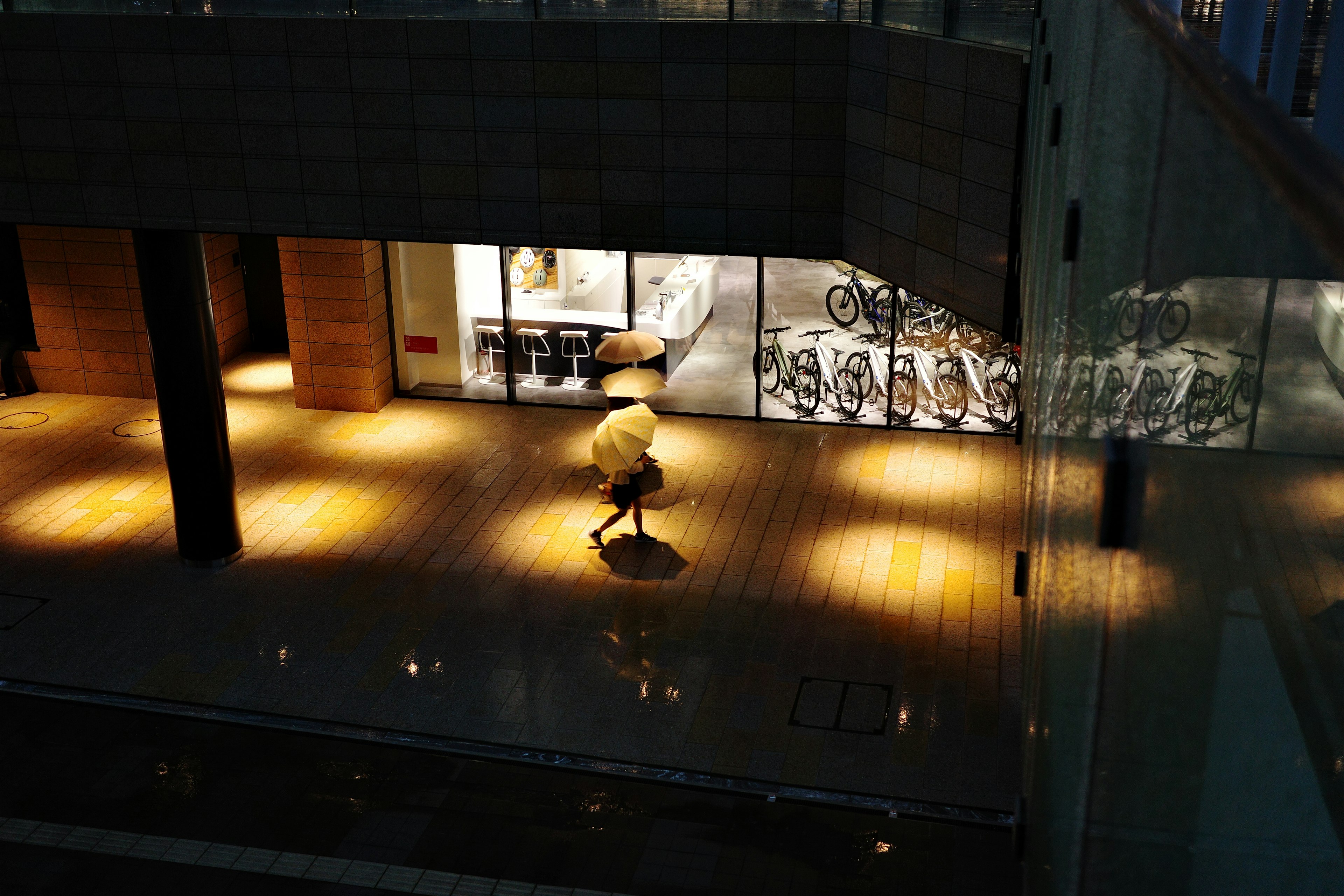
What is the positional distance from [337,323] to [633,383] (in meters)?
4.33

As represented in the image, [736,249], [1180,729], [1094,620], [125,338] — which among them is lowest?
[125,338]

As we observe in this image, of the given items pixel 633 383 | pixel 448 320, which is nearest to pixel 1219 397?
pixel 633 383

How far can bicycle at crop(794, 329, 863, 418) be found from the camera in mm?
14789

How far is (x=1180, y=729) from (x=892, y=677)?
29.3 feet

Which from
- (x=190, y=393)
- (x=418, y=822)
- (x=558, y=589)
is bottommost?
(x=418, y=822)

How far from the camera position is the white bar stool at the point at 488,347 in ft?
51.2

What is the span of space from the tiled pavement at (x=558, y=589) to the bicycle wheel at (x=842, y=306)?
1438 mm

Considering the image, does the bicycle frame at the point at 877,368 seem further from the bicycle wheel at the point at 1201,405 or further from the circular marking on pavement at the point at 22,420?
the bicycle wheel at the point at 1201,405

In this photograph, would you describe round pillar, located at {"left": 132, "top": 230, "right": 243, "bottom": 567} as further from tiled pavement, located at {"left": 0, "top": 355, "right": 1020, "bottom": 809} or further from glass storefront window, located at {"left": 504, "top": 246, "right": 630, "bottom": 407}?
glass storefront window, located at {"left": 504, "top": 246, "right": 630, "bottom": 407}

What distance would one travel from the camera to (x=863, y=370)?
48.4ft

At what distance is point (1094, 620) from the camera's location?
5.05 ft

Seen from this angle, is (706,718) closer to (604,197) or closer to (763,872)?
(763,872)

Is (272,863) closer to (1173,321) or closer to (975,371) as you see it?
(1173,321)

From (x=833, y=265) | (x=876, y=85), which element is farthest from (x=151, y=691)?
(x=833, y=265)
